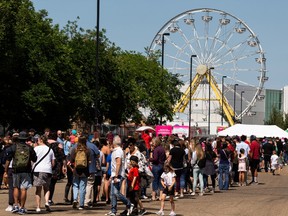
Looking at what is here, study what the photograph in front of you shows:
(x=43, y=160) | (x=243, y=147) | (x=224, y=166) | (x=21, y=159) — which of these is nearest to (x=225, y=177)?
(x=224, y=166)

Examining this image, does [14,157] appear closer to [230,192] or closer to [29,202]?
[29,202]

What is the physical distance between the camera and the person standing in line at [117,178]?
62.1ft

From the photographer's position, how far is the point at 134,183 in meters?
19.1

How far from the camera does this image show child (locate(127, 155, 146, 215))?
19031 mm

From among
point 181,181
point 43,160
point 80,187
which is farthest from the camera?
point 181,181

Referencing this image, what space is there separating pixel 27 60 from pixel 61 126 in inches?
281

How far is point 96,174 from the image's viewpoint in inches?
858

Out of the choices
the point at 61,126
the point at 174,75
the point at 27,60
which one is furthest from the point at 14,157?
the point at 174,75

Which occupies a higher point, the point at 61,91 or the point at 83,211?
the point at 61,91

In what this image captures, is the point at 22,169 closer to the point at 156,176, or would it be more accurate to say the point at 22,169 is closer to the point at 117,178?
the point at 117,178

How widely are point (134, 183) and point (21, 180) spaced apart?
97.1 inches

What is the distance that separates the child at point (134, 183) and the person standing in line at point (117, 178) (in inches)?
5.8

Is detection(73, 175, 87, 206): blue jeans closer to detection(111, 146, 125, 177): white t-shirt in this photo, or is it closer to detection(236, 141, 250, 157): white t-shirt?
detection(111, 146, 125, 177): white t-shirt

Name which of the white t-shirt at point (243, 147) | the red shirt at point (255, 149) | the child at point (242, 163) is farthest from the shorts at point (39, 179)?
the red shirt at point (255, 149)
